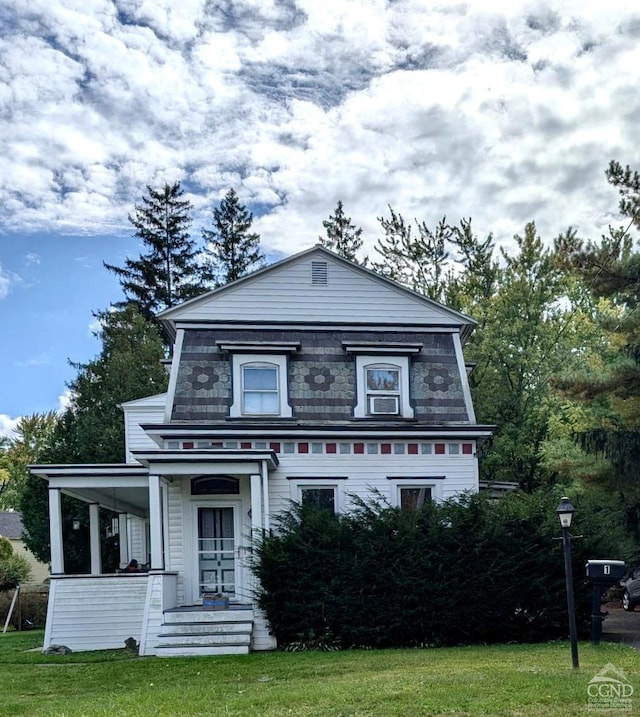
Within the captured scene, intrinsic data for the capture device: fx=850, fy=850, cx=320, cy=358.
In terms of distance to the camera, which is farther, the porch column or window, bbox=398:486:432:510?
window, bbox=398:486:432:510

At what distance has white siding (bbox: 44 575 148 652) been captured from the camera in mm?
15992

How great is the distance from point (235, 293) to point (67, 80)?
5.42 metres

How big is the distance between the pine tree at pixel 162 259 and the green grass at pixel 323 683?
2734 cm

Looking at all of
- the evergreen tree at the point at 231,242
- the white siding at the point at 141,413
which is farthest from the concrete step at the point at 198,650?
the evergreen tree at the point at 231,242

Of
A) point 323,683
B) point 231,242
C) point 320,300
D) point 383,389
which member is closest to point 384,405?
point 383,389

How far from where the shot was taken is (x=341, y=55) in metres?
16.7

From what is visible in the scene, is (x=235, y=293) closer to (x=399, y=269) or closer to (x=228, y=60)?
(x=228, y=60)

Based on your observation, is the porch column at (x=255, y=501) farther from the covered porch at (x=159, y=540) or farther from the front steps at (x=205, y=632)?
the front steps at (x=205, y=632)

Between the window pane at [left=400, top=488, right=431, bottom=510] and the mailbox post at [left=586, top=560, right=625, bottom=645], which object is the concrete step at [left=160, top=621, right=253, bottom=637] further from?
the mailbox post at [left=586, top=560, right=625, bottom=645]

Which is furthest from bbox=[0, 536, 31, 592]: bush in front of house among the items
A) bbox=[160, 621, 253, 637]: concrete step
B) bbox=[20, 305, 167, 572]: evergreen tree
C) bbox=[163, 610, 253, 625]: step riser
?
bbox=[160, 621, 253, 637]: concrete step

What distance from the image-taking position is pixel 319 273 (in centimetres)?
1881

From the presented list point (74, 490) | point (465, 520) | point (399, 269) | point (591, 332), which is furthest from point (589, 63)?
point (399, 269)

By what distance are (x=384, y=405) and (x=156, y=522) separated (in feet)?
18.2

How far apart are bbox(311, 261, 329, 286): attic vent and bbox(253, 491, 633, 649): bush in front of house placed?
19.3 feet
